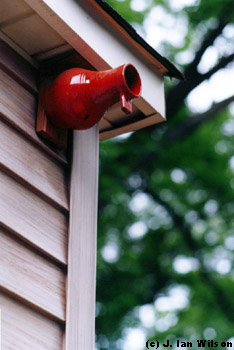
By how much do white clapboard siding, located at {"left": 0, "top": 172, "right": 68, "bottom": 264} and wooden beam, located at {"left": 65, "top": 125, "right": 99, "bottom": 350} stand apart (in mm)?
34

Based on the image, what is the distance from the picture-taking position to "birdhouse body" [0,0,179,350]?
4.94 ft

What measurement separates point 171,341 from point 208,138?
2.06m

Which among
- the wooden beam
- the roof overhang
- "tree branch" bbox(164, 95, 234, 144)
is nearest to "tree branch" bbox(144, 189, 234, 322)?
"tree branch" bbox(164, 95, 234, 144)

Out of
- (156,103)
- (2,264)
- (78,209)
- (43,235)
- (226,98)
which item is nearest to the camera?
(2,264)

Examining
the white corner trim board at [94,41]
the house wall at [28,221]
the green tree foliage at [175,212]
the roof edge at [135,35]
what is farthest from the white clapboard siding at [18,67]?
the green tree foliage at [175,212]

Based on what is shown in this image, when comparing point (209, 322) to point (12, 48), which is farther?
point (209, 322)

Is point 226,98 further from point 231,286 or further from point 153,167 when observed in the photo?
point 231,286

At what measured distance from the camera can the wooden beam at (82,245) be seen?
63.2 inches

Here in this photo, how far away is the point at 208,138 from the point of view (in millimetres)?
6707

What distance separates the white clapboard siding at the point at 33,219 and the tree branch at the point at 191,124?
172 inches

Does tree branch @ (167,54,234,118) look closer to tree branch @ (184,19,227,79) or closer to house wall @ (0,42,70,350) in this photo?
tree branch @ (184,19,227,79)

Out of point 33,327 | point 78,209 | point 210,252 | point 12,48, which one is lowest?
point 33,327

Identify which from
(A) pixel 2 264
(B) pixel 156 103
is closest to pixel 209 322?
(B) pixel 156 103

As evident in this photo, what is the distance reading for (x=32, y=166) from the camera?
165 cm
